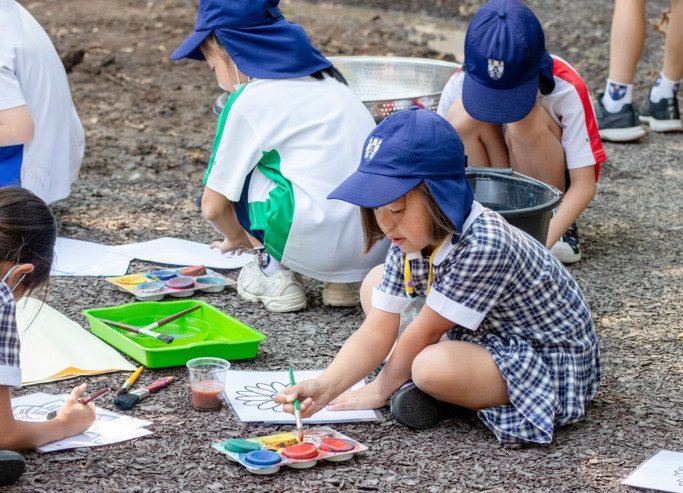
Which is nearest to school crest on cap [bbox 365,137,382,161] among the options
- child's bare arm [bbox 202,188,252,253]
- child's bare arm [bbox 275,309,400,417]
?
child's bare arm [bbox 275,309,400,417]

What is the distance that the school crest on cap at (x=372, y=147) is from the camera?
8.34 ft

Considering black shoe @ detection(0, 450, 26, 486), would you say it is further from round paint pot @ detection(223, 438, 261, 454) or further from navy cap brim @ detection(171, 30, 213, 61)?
navy cap brim @ detection(171, 30, 213, 61)

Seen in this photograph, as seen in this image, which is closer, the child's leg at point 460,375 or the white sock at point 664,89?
the child's leg at point 460,375

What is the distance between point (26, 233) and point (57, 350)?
75 cm

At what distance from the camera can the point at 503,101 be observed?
11.7 ft

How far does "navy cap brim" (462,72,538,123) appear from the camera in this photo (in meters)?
3.55

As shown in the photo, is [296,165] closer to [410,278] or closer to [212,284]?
[212,284]

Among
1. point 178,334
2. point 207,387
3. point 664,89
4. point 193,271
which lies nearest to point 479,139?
point 193,271

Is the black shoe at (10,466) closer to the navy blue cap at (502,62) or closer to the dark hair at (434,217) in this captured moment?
the dark hair at (434,217)

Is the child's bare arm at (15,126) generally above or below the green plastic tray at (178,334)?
above

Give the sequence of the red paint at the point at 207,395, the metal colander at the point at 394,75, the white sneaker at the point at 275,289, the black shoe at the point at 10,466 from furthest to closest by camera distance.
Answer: the metal colander at the point at 394,75 < the white sneaker at the point at 275,289 < the red paint at the point at 207,395 < the black shoe at the point at 10,466

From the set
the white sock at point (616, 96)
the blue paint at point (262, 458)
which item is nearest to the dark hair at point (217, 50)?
the blue paint at point (262, 458)

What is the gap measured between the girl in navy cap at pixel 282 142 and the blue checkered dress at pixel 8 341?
1.23m

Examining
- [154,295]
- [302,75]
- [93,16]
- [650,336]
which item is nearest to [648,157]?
[650,336]
